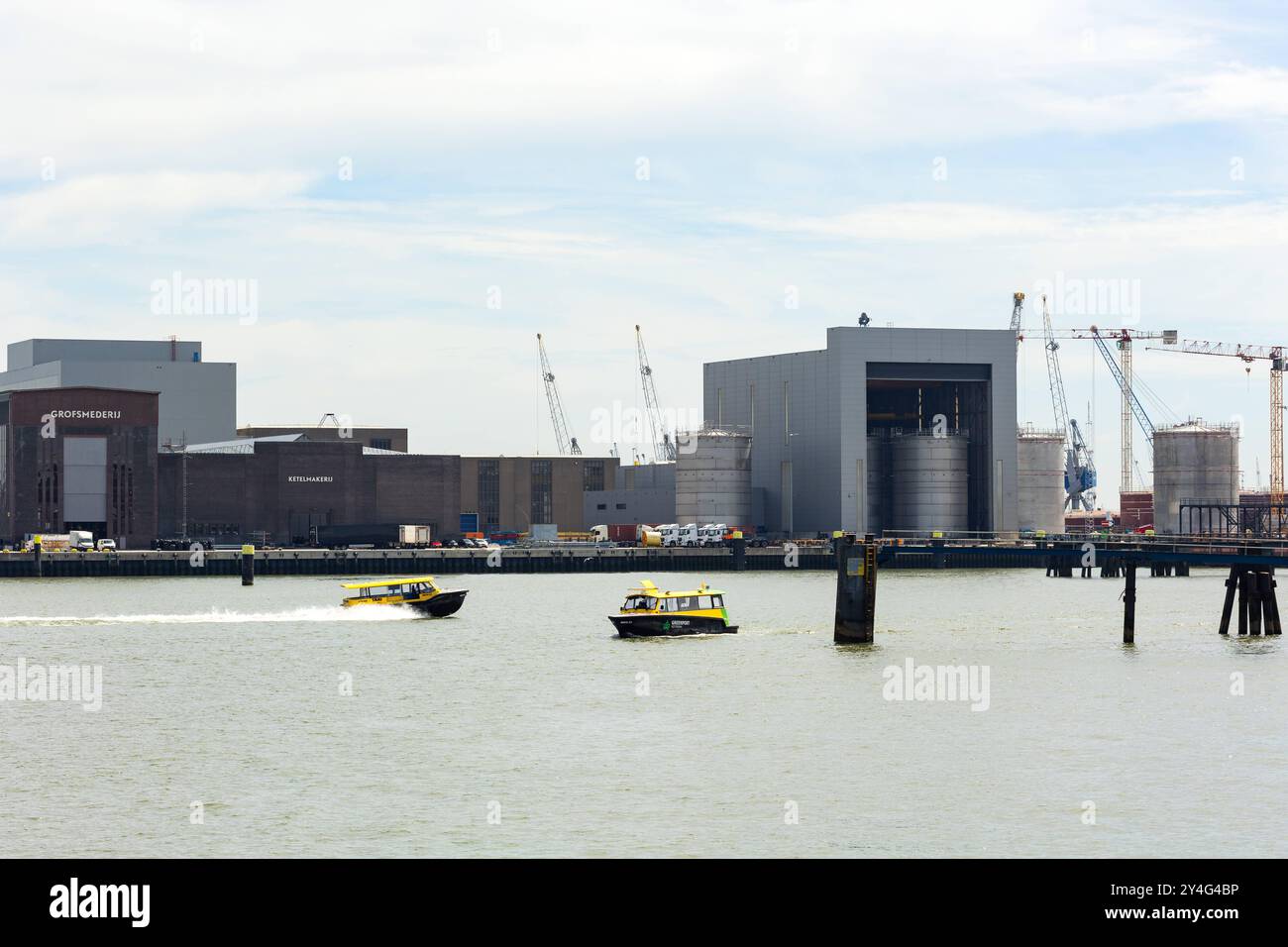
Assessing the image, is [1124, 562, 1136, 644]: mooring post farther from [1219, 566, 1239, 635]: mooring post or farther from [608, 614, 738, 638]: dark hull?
[608, 614, 738, 638]: dark hull

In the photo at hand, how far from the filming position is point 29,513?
7264 inches

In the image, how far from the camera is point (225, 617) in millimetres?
102938

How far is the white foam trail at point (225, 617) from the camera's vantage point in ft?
319

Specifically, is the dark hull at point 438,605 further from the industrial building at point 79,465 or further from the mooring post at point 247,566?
the industrial building at point 79,465

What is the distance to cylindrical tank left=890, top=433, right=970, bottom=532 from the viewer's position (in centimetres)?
18838

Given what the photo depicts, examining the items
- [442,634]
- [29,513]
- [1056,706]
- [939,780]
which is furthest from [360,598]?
[29,513]

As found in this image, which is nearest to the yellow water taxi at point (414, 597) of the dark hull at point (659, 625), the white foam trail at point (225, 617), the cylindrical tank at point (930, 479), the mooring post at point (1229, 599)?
the white foam trail at point (225, 617)

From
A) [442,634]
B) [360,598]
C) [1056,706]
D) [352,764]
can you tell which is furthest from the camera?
[360,598]

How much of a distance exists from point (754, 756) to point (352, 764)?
12.7 meters

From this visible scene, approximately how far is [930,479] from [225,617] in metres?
106

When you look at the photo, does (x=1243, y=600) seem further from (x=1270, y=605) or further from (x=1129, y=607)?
(x=1129, y=607)

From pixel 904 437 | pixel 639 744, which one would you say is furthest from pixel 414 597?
pixel 904 437
